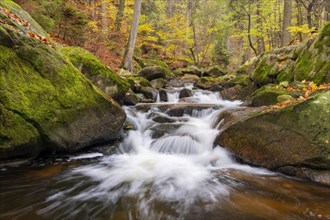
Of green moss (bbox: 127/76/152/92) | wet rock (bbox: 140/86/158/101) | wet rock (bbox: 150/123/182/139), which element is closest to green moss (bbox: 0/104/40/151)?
wet rock (bbox: 150/123/182/139)

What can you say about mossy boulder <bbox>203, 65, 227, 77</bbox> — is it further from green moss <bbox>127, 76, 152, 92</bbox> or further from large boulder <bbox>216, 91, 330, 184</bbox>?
large boulder <bbox>216, 91, 330, 184</bbox>

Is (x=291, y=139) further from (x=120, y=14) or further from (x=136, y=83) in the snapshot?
(x=120, y=14)

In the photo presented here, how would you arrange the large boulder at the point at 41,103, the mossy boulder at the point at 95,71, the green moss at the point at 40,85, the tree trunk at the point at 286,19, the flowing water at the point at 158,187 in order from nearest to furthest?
the flowing water at the point at 158,187 → the large boulder at the point at 41,103 → the green moss at the point at 40,85 → the mossy boulder at the point at 95,71 → the tree trunk at the point at 286,19

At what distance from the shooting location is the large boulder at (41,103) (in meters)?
4.41

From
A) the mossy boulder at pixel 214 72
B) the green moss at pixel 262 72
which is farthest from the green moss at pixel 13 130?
the mossy boulder at pixel 214 72

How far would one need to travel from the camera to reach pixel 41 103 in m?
4.86

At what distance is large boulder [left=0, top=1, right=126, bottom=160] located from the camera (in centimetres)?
441

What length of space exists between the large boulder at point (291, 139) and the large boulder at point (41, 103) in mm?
3089

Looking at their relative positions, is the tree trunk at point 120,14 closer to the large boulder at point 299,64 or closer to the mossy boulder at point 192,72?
the mossy boulder at point 192,72

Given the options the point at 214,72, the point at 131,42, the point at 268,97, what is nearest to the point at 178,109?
the point at 268,97

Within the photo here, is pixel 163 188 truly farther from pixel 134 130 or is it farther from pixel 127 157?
pixel 134 130

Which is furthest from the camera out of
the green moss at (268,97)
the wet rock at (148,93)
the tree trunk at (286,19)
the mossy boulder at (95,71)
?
the tree trunk at (286,19)

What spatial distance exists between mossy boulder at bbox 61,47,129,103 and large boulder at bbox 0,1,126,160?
7.10ft

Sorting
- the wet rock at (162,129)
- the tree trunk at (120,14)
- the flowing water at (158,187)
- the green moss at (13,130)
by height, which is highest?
the tree trunk at (120,14)
